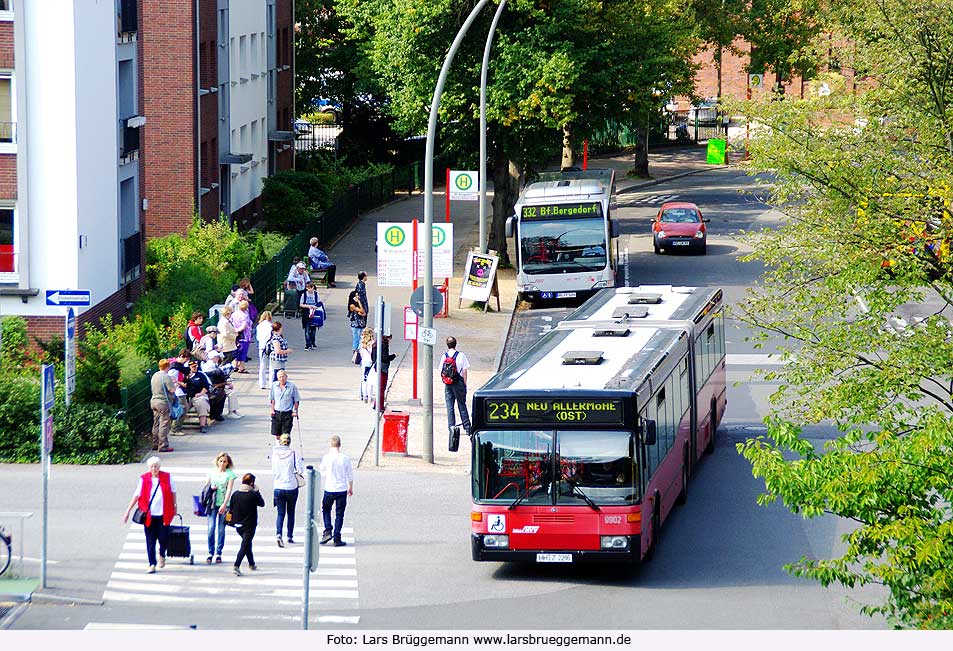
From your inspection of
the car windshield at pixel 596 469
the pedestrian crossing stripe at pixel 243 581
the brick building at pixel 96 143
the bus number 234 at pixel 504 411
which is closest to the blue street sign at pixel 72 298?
the pedestrian crossing stripe at pixel 243 581

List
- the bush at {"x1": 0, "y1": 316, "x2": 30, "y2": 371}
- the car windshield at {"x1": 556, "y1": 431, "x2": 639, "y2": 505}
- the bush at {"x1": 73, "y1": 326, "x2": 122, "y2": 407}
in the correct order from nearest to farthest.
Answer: the car windshield at {"x1": 556, "y1": 431, "x2": 639, "y2": 505}
the bush at {"x1": 73, "y1": 326, "x2": 122, "y2": 407}
the bush at {"x1": 0, "y1": 316, "x2": 30, "y2": 371}

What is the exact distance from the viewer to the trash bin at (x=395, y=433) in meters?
24.0

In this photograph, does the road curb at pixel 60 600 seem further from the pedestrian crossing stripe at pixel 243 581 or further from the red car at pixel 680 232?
the red car at pixel 680 232

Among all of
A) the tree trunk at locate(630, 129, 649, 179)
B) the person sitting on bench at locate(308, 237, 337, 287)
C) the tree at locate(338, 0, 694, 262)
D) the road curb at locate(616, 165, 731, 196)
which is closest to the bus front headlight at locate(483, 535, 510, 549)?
the person sitting on bench at locate(308, 237, 337, 287)

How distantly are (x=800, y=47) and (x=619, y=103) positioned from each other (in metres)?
32.6

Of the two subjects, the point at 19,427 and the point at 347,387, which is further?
the point at 347,387

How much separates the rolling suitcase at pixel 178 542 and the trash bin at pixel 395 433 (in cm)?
655

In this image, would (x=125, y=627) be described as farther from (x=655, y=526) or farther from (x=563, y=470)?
(x=655, y=526)

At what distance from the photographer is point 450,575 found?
17641 mm

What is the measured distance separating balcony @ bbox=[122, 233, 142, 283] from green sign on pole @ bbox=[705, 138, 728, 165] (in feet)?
140

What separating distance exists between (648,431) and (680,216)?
32074 millimetres

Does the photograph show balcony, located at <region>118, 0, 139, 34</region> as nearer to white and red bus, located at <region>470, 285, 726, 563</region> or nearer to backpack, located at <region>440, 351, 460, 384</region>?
backpack, located at <region>440, 351, 460, 384</region>

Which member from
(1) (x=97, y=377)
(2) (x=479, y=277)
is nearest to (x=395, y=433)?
(1) (x=97, y=377)

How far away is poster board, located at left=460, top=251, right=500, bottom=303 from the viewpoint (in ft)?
126
